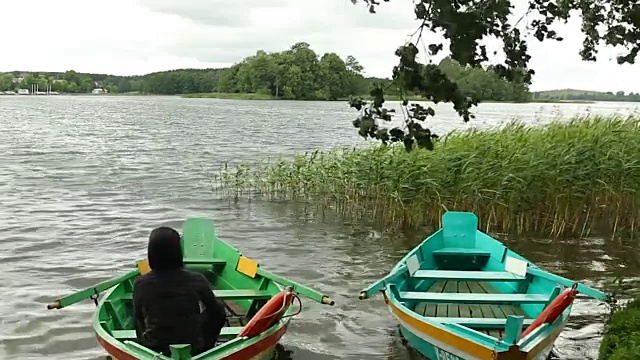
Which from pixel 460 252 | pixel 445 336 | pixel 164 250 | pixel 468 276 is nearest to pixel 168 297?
pixel 164 250

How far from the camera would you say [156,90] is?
467 ft

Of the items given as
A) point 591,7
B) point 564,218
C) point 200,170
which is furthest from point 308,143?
point 591,7

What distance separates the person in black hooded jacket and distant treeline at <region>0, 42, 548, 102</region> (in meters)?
2.00

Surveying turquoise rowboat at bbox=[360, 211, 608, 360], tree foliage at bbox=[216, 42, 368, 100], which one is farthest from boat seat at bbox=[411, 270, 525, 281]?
tree foliage at bbox=[216, 42, 368, 100]

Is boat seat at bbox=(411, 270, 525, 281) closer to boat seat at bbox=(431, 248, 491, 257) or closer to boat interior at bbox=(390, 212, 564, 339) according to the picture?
boat interior at bbox=(390, 212, 564, 339)

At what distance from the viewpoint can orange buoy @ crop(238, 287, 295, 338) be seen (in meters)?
5.62

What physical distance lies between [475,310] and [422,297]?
717mm

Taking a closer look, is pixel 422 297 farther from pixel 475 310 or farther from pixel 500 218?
pixel 500 218

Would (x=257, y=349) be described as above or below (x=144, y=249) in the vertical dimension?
above

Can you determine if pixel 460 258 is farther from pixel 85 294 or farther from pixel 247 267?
pixel 85 294

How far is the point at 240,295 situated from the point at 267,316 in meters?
1.42

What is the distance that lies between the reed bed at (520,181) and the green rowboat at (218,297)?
548cm

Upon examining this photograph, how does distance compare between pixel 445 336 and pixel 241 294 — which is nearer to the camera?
pixel 445 336

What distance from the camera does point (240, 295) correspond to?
23.2 ft
